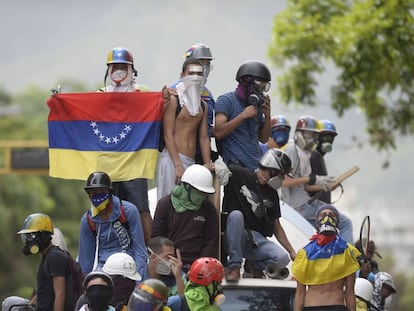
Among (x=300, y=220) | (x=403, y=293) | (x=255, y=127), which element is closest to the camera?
(x=255, y=127)

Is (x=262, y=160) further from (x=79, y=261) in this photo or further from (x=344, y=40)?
(x=344, y=40)

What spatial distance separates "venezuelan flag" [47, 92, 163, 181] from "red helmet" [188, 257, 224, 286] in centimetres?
223

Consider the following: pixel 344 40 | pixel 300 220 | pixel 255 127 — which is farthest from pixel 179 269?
Result: pixel 344 40

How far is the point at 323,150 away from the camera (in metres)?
18.5

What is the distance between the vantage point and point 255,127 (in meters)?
15.0

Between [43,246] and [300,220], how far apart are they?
499 centimetres

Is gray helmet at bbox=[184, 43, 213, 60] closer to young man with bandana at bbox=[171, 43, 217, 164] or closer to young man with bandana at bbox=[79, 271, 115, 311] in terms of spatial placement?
young man with bandana at bbox=[171, 43, 217, 164]

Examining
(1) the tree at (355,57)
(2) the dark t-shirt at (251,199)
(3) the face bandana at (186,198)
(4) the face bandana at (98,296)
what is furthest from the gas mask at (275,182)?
(1) the tree at (355,57)

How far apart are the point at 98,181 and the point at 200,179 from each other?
37.1 inches

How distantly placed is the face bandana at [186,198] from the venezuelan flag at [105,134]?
1096mm

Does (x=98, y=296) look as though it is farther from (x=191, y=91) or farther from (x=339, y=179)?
(x=339, y=179)

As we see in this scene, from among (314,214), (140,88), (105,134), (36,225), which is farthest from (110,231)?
(314,214)

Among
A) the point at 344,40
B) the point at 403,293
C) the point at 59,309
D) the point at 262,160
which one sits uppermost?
the point at 344,40

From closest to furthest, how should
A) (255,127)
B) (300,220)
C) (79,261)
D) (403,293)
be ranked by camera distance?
(79,261), (255,127), (300,220), (403,293)
